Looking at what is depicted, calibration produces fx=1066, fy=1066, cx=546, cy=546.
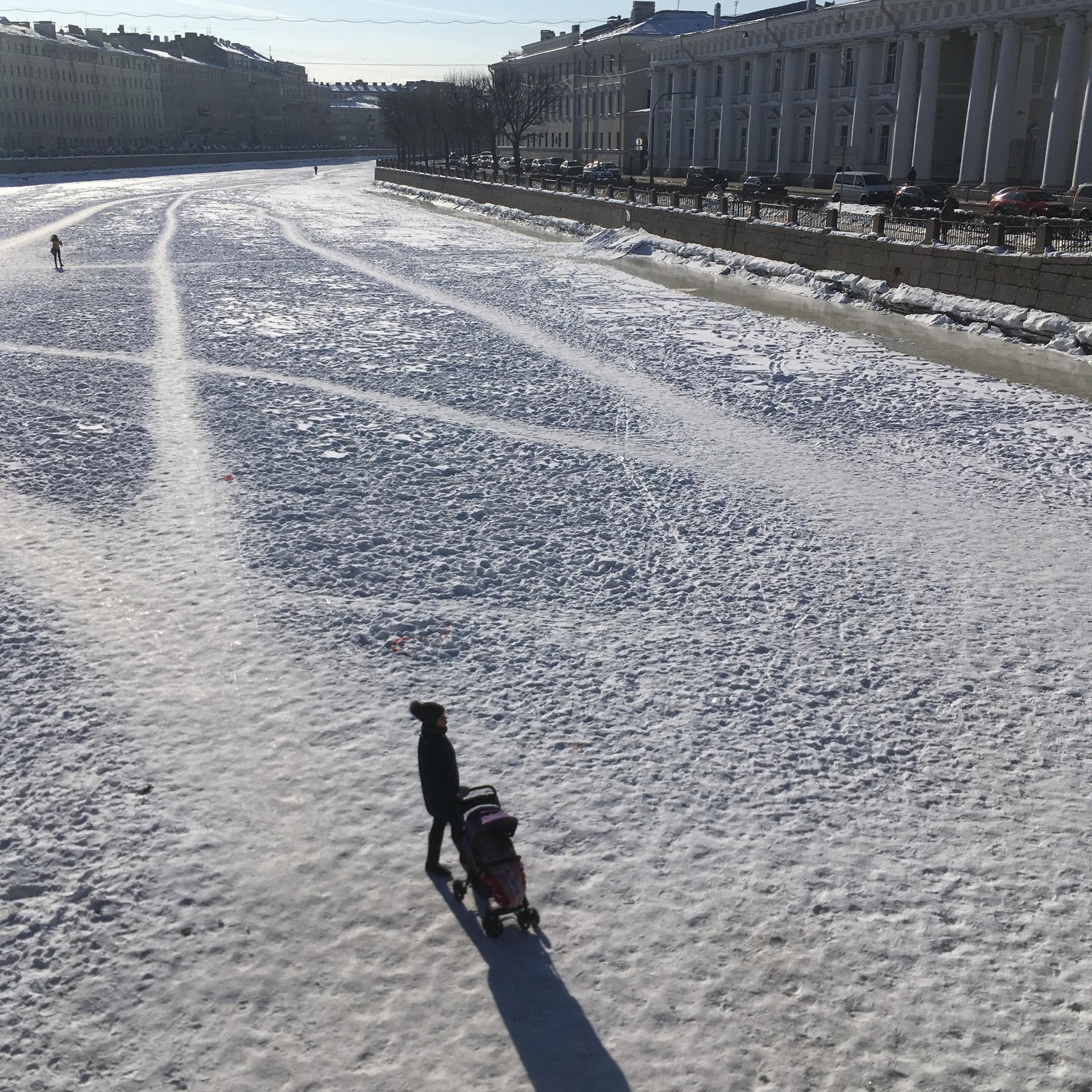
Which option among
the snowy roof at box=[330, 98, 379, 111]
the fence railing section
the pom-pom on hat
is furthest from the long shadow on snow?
the snowy roof at box=[330, 98, 379, 111]

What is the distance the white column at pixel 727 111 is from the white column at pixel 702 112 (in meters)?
2.40

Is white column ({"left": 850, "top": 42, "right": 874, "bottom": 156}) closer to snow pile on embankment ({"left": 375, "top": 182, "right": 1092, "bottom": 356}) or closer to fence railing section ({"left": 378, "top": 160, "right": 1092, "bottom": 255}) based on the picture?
fence railing section ({"left": 378, "top": 160, "right": 1092, "bottom": 255})

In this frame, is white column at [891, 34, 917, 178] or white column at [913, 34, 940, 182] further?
white column at [891, 34, 917, 178]

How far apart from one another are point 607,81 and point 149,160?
40.7m

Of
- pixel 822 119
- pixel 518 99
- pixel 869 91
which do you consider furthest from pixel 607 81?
pixel 869 91

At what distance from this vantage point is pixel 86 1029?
13.6 ft

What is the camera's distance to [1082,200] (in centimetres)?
3278

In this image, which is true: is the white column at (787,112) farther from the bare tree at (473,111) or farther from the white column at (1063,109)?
the bare tree at (473,111)

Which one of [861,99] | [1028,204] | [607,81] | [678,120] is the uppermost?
[607,81]

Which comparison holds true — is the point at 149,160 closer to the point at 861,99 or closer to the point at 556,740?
the point at 861,99

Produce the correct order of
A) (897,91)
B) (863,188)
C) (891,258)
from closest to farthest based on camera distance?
(891,258) < (863,188) < (897,91)

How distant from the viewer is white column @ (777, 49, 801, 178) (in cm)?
5731

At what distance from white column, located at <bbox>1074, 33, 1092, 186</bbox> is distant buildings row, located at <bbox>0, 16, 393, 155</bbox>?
88.1 m

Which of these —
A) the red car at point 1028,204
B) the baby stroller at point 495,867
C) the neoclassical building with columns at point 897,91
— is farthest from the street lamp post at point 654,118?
the baby stroller at point 495,867
